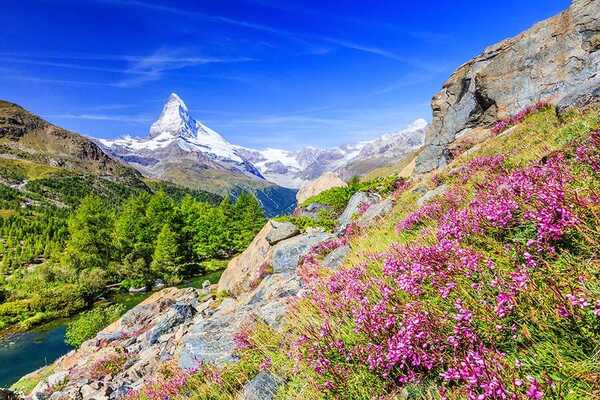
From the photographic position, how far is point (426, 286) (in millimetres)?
4484

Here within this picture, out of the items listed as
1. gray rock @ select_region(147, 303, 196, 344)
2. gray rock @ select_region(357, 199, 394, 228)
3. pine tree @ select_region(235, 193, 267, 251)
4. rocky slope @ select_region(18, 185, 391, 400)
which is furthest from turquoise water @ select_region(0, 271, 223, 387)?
gray rock @ select_region(357, 199, 394, 228)

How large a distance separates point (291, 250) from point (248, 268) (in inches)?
217

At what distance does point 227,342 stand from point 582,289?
7.80 metres

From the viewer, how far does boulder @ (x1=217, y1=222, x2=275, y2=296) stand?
68.2 feet

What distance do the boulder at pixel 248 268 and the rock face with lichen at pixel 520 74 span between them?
11.3 meters

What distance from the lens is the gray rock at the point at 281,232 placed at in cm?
2181

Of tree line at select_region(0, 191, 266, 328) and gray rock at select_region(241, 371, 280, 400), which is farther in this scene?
tree line at select_region(0, 191, 266, 328)

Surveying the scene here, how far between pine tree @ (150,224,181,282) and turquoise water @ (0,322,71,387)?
18.1 m

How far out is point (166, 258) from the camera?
71562mm

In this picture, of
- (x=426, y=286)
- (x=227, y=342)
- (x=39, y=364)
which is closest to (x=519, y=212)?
(x=426, y=286)

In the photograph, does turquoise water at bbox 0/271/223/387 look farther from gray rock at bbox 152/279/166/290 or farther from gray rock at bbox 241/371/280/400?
gray rock at bbox 241/371/280/400

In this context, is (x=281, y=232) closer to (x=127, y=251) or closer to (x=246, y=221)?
(x=127, y=251)

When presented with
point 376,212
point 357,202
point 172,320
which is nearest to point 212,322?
point 376,212

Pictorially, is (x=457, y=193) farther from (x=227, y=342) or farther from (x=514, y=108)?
(x=514, y=108)
